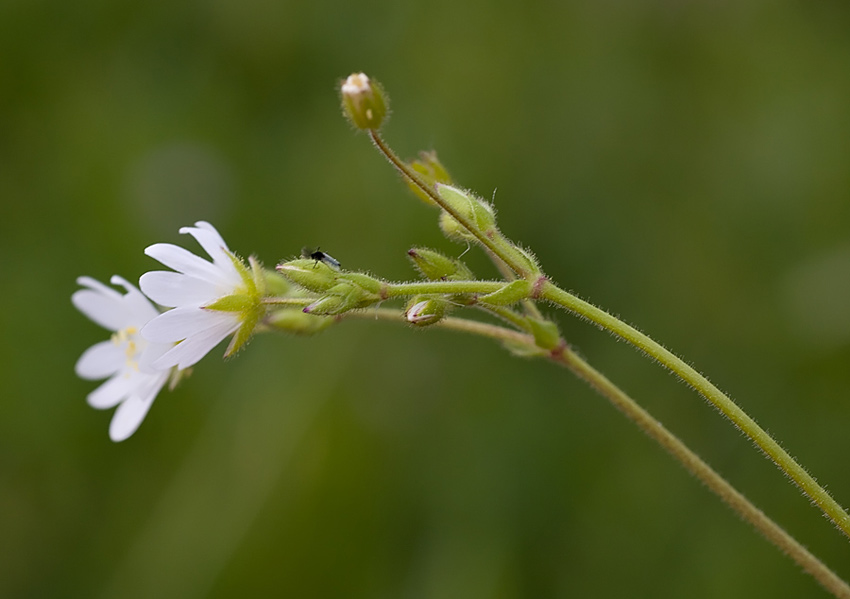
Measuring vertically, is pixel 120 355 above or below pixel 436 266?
below

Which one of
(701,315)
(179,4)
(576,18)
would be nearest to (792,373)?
(701,315)

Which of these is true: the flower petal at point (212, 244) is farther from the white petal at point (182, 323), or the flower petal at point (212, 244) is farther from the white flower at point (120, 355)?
the white flower at point (120, 355)

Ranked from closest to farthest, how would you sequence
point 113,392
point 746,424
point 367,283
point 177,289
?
point 746,424, point 367,283, point 177,289, point 113,392

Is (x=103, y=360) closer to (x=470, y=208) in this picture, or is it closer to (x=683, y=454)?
(x=470, y=208)

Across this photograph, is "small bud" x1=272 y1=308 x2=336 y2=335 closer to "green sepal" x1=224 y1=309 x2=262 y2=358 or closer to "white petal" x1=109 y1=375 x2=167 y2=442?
"green sepal" x1=224 y1=309 x2=262 y2=358

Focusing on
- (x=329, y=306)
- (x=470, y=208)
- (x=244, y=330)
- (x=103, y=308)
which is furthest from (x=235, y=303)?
(x=103, y=308)

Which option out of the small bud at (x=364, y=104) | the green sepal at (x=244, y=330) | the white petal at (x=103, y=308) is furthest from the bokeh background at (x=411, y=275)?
the small bud at (x=364, y=104)

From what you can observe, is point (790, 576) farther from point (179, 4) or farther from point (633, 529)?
point (179, 4)
